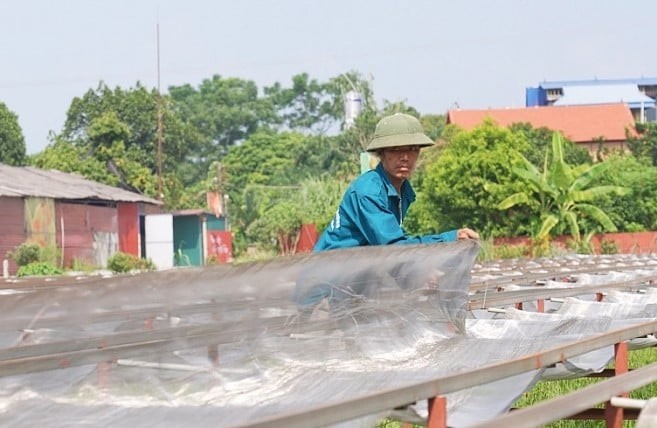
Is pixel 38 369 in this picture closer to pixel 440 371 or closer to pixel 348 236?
pixel 440 371

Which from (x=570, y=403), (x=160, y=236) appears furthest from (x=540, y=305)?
(x=160, y=236)

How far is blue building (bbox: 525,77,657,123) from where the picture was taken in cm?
7669

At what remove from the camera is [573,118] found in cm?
6144

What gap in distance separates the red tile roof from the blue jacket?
176 feet

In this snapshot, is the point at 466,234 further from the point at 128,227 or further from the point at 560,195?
the point at 128,227

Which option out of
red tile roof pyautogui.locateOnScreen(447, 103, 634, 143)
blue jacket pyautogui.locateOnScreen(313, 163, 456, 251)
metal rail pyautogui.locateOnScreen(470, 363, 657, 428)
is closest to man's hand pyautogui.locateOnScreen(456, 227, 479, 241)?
blue jacket pyautogui.locateOnScreen(313, 163, 456, 251)

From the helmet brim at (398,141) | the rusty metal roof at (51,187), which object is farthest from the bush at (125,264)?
the helmet brim at (398,141)

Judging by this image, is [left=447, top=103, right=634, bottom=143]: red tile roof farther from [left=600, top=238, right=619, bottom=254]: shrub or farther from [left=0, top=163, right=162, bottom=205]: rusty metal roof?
[left=0, top=163, right=162, bottom=205]: rusty metal roof

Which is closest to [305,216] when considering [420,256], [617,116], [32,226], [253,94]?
[32,226]

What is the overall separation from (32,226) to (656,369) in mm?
25856

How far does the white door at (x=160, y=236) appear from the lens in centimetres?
3606

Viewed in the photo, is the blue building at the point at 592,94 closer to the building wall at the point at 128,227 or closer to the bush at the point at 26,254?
the building wall at the point at 128,227

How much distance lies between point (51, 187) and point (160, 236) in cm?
511

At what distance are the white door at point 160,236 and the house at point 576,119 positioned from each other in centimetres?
2538
